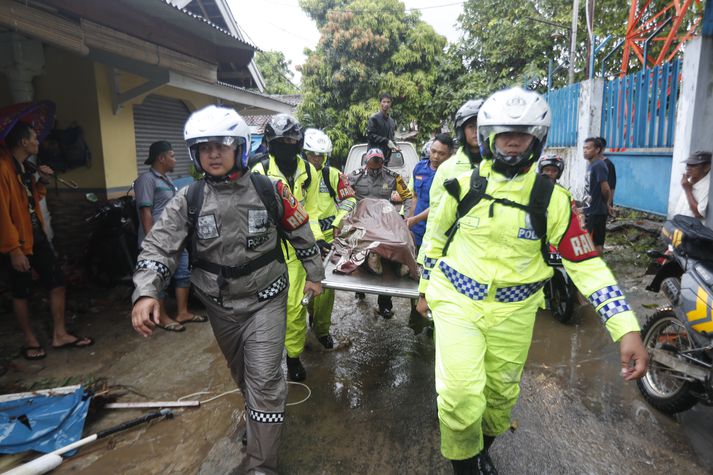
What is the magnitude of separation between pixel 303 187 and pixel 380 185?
1564mm

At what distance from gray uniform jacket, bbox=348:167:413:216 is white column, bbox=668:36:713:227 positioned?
156 inches

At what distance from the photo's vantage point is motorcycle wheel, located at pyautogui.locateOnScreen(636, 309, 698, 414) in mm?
2982

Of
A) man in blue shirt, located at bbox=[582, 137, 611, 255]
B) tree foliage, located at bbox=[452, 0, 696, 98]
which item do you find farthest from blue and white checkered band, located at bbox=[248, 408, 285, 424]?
tree foliage, located at bbox=[452, 0, 696, 98]

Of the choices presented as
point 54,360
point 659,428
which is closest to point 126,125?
point 54,360

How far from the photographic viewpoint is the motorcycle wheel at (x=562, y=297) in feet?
15.8

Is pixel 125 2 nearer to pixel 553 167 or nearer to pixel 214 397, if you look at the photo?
pixel 214 397

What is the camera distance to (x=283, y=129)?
12.0 feet

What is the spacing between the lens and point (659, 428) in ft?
9.88

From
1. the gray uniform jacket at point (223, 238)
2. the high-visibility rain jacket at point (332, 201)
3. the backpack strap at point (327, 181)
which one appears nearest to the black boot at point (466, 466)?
the gray uniform jacket at point (223, 238)

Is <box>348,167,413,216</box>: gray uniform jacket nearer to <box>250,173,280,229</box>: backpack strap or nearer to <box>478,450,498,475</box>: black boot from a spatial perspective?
<box>250,173,280,229</box>: backpack strap

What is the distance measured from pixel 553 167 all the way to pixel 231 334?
4.13 metres

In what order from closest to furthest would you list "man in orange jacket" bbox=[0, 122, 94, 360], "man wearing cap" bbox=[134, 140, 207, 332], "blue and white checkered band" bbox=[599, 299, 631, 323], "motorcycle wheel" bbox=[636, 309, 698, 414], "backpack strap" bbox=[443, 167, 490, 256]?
"blue and white checkered band" bbox=[599, 299, 631, 323] < "backpack strap" bbox=[443, 167, 490, 256] < "motorcycle wheel" bbox=[636, 309, 698, 414] < "man in orange jacket" bbox=[0, 122, 94, 360] < "man wearing cap" bbox=[134, 140, 207, 332]

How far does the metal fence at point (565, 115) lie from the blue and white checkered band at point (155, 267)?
10622 mm

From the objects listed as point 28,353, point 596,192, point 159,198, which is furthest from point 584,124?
point 28,353
